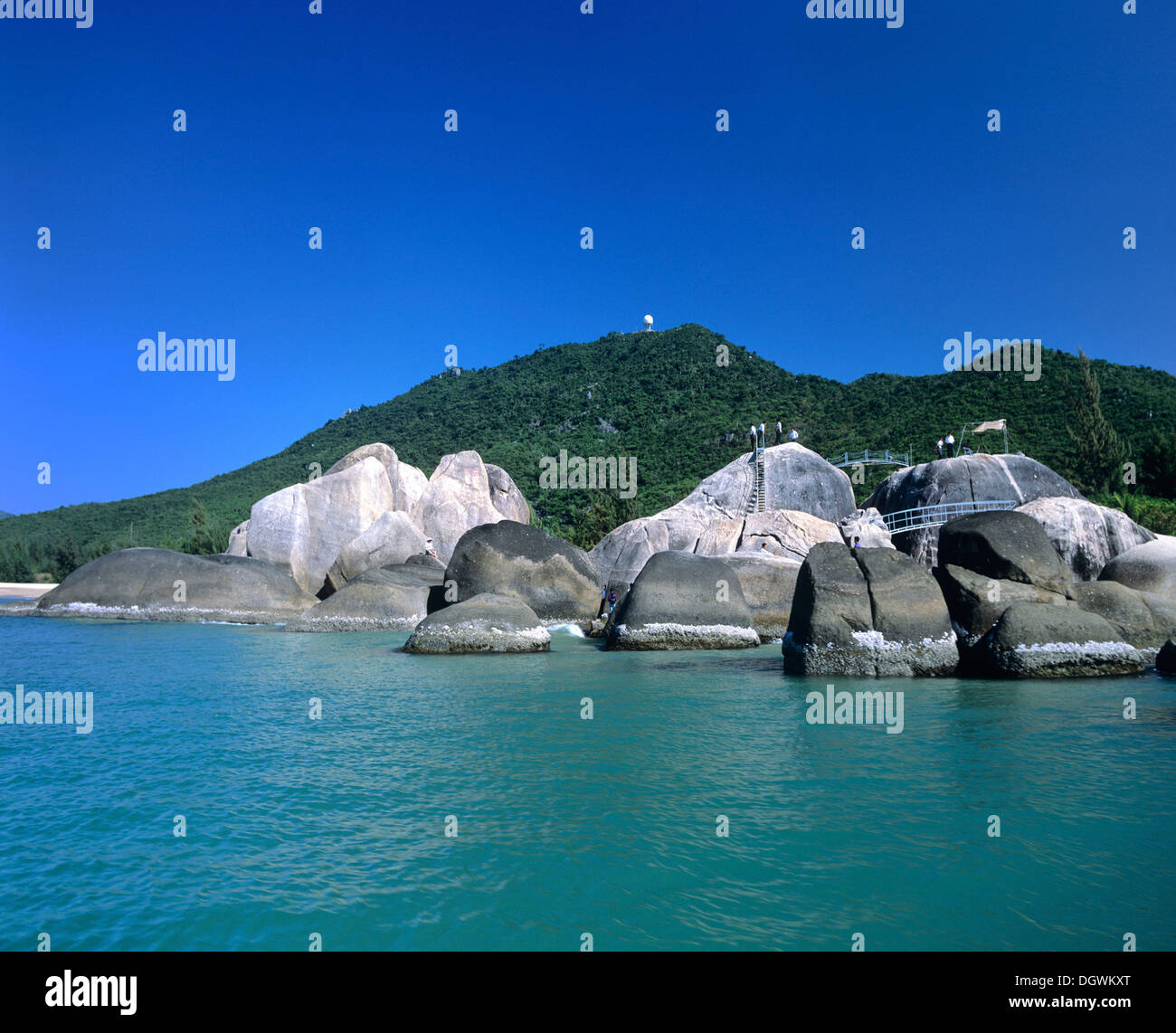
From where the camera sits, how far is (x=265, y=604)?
26953mm

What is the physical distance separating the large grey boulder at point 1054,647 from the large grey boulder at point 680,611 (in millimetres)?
6456

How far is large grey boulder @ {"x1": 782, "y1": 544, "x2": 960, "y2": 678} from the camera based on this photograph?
1399cm

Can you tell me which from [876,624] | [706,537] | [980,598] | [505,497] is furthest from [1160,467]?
[876,624]

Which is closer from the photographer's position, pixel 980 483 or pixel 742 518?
pixel 742 518

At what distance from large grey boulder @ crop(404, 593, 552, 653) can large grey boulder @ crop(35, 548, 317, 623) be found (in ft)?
33.7

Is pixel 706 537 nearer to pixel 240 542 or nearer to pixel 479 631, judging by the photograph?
pixel 479 631

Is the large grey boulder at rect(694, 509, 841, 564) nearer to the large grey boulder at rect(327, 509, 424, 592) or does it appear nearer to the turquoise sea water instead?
the large grey boulder at rect(327, 509, 424, 592)

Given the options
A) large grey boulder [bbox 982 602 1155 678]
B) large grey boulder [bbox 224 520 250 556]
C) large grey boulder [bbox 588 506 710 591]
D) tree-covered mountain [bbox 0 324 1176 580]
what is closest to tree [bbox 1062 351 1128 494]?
tree-covered mountain [bbox 0 324 1176 580]

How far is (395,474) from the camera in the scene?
37.5 metres

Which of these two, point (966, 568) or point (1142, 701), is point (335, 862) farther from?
point (966, 568)

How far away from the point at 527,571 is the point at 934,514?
1701cm

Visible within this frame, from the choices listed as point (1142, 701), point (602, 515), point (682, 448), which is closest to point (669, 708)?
point (1142, 701)
